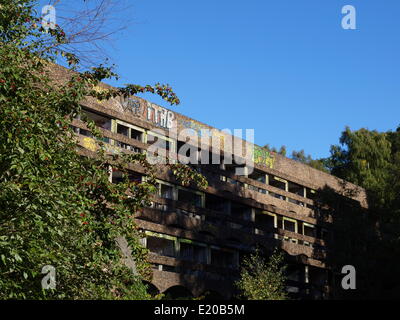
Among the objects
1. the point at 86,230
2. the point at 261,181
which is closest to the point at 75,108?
the point at 86,230

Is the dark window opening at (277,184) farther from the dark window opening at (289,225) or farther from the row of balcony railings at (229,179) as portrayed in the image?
the dark window opening at (289,225)

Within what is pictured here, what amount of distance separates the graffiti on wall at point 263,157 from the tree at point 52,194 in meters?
35.0

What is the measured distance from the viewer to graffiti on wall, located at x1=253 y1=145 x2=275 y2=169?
166 ft

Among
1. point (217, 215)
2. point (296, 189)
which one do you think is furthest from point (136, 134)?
point (296, 189)

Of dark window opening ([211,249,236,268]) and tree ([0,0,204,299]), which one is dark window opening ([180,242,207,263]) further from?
tree ([0,0,204,299])

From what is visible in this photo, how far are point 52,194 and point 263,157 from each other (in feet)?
134

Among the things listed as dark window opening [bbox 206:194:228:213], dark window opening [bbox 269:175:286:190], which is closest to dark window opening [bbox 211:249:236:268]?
dark window opening [bbox 206:194:228:213]

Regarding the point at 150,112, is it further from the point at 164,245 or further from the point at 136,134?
the point at 164,245

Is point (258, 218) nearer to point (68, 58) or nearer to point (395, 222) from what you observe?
point (395, 222)

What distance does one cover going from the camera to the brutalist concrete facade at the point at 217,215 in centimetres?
4081

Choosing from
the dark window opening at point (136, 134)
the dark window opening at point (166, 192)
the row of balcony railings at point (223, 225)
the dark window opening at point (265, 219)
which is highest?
the dark window opening at point (136, 134)

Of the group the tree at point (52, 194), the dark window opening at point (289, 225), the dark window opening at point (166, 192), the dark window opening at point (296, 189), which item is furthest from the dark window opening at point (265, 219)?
the tree at point (52, 194)

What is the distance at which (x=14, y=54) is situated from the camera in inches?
532

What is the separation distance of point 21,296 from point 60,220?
1.54 metres
